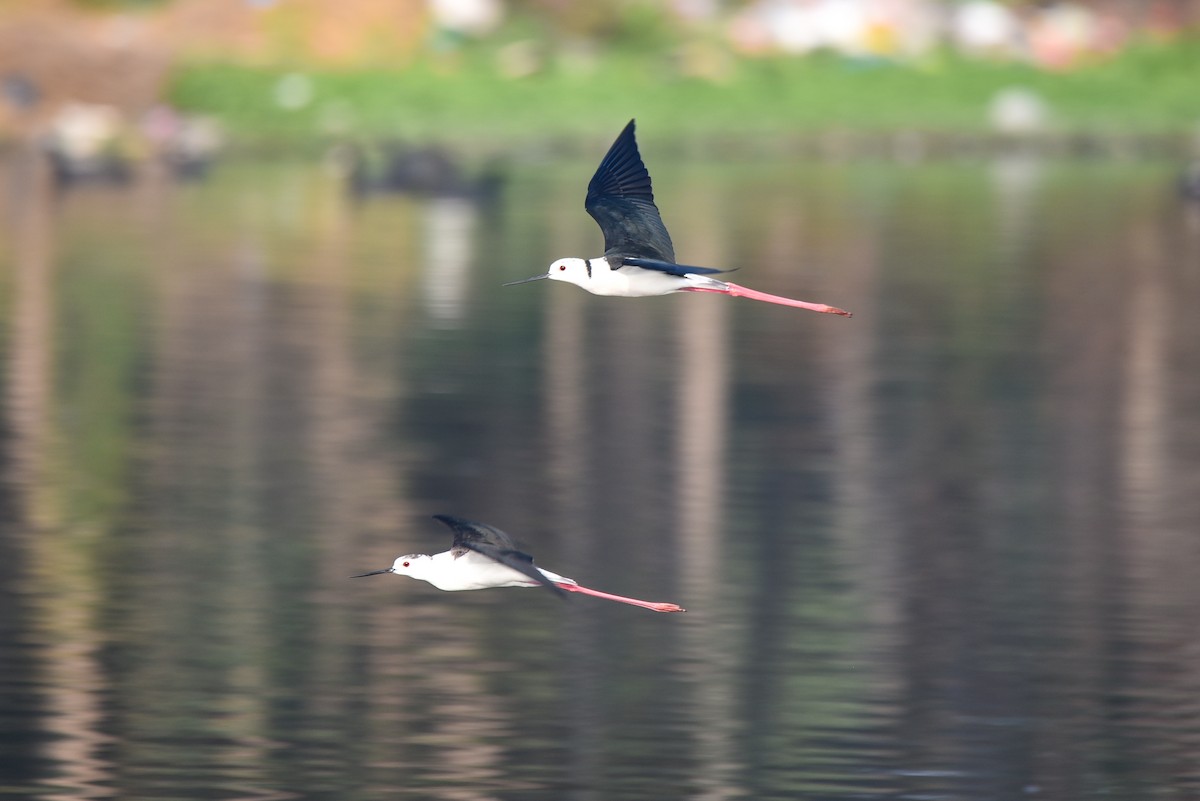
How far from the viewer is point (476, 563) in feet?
41.0

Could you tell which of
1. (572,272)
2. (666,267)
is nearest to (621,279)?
(572,272)

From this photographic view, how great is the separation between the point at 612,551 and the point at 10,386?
38.5ft

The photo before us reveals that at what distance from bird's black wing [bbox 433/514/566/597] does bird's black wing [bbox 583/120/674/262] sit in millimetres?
1744

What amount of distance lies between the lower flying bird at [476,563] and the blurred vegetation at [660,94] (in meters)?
57.1

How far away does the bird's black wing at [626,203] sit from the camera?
13.3 metres

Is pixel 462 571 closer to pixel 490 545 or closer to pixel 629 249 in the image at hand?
pixel 490 545

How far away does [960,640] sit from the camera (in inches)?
746

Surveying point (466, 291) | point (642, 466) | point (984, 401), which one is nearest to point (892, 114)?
point (466, 291)

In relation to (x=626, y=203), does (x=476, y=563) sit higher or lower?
lower

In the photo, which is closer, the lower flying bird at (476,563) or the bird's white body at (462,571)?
the lower flying bird at (476,563)

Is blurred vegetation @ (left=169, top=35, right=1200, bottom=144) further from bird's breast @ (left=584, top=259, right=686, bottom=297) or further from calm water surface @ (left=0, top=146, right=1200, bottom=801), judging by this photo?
bird's breast @ (left=584, top=259, right=686, bottom=297)

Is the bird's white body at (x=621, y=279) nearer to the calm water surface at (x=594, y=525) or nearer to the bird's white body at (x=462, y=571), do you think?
the bird's white body at (x=462, y=571)

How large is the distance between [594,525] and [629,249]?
1000 centimetres

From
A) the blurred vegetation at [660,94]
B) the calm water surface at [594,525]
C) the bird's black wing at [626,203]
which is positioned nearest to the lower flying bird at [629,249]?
the bird's black wing at [626,203]
